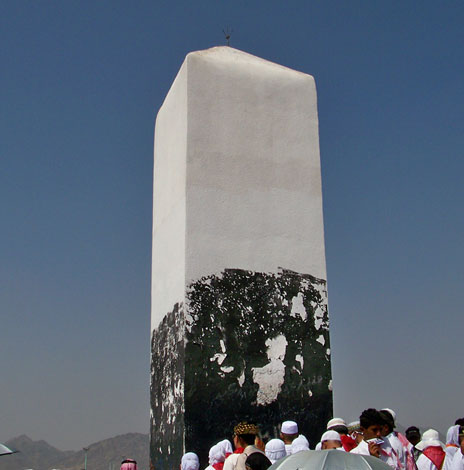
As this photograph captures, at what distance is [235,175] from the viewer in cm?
913

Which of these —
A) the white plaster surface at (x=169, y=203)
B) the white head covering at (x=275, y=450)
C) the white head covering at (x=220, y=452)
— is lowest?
the white head covering at (x=220, y=452)

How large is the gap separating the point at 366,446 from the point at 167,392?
15.2 feet

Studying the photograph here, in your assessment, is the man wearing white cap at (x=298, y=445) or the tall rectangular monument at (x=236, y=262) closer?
the man wearing white cap at (x=298, y=445)

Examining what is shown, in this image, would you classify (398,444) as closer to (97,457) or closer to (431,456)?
(431,456)

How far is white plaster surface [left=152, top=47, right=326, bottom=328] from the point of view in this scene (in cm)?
885

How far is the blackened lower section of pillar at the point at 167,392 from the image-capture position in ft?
27.5

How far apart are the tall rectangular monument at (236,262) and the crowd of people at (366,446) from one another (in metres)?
1.84

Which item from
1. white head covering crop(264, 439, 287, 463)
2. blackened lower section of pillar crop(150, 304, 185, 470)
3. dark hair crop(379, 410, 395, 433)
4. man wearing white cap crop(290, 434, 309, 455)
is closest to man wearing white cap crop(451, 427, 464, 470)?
dark hair crop(379, 410, 395, 433)

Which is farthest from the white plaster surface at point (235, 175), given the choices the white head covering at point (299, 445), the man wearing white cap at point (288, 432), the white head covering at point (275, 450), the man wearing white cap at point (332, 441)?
the man wearing white cap at point (332, 441)

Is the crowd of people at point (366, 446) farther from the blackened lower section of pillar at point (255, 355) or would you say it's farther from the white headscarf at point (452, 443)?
the blackened lower section of pillar at point (255, 355)

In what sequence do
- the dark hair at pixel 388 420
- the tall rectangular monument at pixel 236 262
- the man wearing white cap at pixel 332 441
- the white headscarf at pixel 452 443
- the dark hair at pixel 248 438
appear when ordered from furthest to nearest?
the tall rectangular monument at pixel 236 262
the white headscarf at pixel 452 443
the dark hair at pixel 248 438
the man wearing white cap at pixel 332 441
the dark hair at pixel 388 420

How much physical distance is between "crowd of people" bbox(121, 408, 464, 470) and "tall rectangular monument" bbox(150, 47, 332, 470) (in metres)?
1.76

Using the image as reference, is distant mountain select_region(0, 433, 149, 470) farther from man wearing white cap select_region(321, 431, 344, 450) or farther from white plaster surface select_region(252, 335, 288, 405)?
man wearing white cap select_region(321, 431, 344, 450)

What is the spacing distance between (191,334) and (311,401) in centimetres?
176
